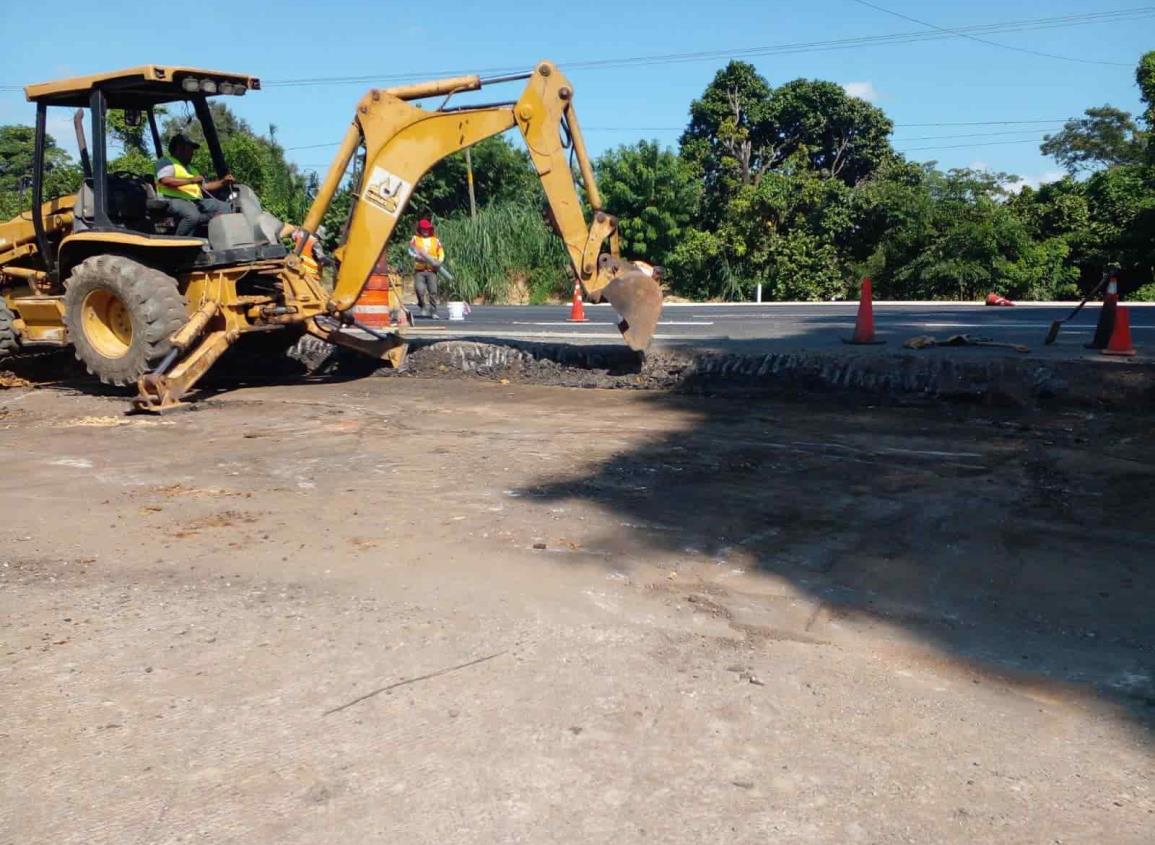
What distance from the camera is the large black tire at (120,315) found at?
9242mm

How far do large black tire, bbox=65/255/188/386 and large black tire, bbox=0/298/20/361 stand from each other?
917mm

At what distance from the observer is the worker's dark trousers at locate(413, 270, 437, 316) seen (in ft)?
56.4

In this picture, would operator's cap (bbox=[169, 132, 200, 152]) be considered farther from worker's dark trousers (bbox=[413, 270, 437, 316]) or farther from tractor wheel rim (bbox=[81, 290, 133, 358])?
worker's dark trousers (bbox=[413, 270, 437, 316])

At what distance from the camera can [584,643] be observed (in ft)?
12.9

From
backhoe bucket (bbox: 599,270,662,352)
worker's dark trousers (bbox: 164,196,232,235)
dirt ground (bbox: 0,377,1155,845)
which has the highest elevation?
worker's dark trousers (bbox: 164,196,232,235)

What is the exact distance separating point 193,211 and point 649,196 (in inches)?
836

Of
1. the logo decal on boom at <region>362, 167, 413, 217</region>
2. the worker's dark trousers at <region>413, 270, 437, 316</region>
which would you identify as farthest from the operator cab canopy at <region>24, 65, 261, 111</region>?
the worker's dark trousers at <region>413, 270, 437, 316</region>

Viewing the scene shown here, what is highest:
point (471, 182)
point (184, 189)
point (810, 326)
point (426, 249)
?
point (471, 182)

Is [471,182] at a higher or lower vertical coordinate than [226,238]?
higher

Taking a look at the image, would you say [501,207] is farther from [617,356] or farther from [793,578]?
[793,578]

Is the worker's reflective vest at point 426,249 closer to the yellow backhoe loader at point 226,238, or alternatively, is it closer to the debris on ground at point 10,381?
the yellow backhoe loader at point 226,238

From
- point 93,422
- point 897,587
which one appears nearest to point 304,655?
point 897,587

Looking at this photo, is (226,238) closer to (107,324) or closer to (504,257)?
(107,324)

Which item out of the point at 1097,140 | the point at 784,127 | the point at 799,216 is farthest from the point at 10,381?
the point at 1097,140
